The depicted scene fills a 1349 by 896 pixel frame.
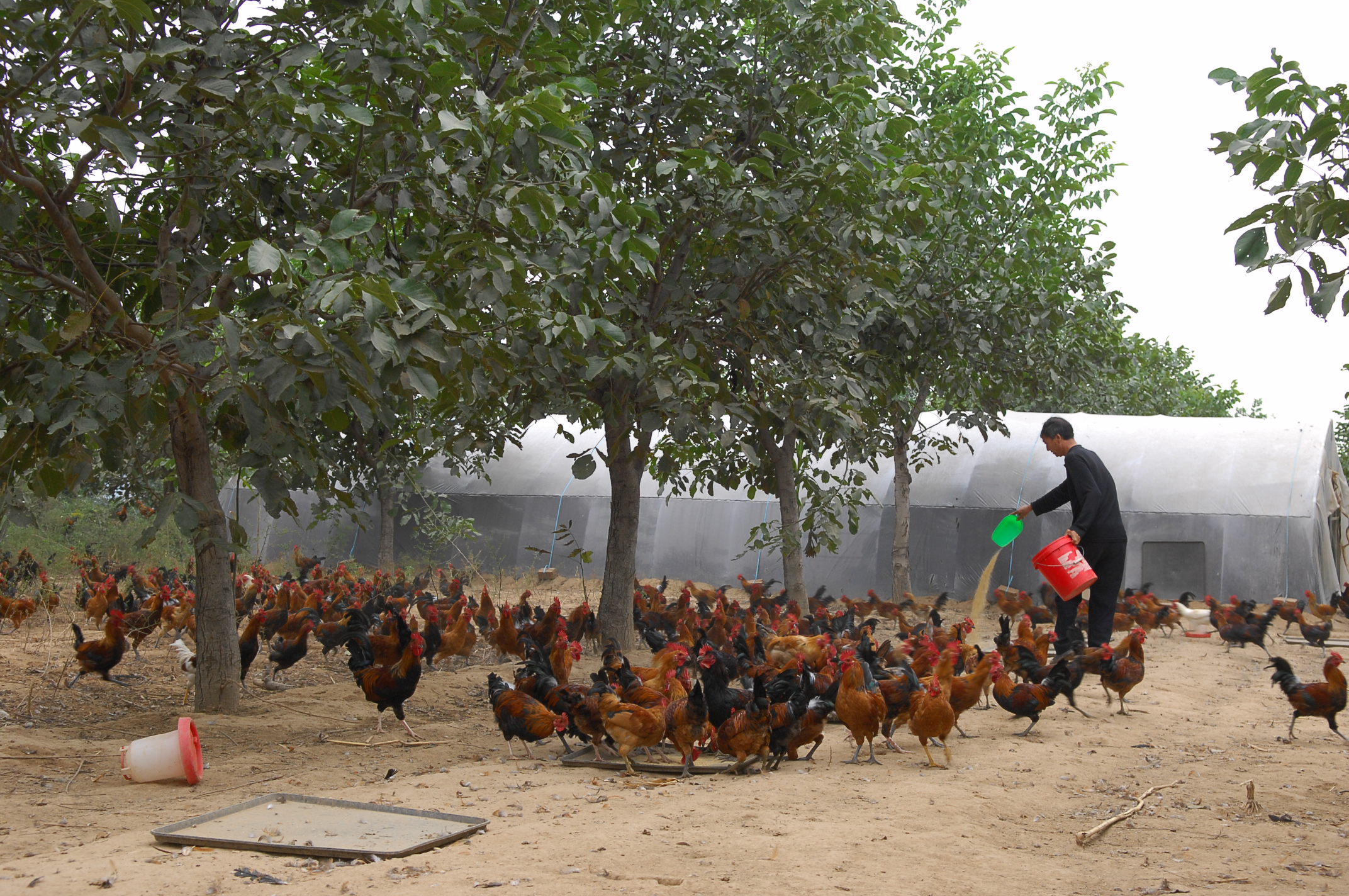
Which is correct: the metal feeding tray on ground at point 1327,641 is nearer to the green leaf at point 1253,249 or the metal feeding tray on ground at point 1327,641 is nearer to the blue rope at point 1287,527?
the blue rope at point 1287,527

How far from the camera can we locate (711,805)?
5.04 m

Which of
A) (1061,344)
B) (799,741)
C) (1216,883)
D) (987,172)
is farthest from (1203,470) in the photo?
(1216,883)

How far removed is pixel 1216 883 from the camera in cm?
375

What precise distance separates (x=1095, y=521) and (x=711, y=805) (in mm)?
4263

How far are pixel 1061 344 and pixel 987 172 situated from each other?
2.84 m

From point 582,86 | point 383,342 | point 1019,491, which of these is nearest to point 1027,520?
point 1019,491

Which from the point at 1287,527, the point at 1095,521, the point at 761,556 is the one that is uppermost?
the point at 1095,521

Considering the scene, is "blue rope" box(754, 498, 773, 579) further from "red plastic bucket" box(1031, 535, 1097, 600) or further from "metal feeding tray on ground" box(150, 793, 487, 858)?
"metal feeding tray on ground" box(150, 793, 487, 858)

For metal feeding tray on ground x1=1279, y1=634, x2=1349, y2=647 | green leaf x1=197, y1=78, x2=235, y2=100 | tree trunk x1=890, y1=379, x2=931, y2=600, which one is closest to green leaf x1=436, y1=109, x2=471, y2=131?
green leaf x1=197, y1=78, x2=235, y2=100

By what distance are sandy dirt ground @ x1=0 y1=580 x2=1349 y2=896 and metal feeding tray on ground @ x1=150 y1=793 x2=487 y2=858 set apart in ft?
0.22

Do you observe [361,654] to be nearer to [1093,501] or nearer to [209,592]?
[209,592]

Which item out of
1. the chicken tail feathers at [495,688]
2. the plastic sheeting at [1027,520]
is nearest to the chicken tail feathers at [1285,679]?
the chicken tail feathers at [495,688]

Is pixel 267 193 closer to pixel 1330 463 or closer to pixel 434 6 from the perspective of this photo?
pixel 434 6

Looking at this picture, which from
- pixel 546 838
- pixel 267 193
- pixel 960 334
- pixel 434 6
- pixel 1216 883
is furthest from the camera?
pixel 960 334
